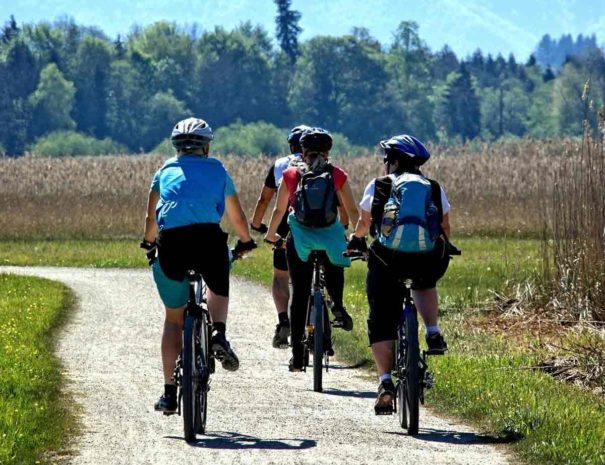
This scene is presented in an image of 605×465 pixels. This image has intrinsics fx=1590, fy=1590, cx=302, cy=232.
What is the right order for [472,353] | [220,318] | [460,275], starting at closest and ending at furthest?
[220,318] → [472,353] → [460,275]

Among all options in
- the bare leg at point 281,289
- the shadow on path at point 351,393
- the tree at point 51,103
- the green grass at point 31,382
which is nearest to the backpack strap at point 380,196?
the shadow on path at point 351,393

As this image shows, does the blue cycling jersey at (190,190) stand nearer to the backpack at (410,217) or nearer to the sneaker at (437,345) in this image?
the backpack at (410,217)

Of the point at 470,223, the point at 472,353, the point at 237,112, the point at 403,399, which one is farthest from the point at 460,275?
the point at 237,112

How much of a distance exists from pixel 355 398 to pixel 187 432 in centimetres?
232

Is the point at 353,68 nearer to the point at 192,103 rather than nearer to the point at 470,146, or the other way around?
the point at 192,103

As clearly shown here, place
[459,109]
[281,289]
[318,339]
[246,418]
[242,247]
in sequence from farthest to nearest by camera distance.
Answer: [459,109] → [281,289] → [318,339] → [246,418] → [242,247]

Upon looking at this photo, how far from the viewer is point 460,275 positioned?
22.3 metres

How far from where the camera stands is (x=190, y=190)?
9094 millimetres

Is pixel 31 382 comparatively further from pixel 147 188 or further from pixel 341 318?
pixel 147 188

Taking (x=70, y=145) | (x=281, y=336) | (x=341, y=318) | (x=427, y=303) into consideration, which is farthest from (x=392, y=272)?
(x=70, y=145)

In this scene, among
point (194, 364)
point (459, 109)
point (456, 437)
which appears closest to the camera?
point (194, 364)

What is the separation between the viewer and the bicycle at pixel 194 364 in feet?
28.7

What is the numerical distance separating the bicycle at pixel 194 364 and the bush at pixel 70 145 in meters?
118

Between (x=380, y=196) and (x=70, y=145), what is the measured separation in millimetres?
122865
